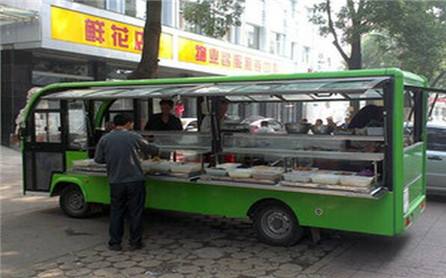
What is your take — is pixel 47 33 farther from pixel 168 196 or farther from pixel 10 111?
pixel 168 196

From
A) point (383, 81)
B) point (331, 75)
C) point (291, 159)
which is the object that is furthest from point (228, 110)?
point (383, 81)

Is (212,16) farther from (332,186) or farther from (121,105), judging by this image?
(332,186)

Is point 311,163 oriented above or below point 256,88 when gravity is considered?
below

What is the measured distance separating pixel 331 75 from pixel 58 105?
429 cm

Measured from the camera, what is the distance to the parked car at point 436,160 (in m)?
8.78

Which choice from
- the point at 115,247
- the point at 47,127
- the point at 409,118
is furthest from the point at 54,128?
A: the point at 409,118

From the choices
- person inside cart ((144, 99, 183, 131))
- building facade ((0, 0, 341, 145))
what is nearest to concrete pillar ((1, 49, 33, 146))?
building facade ((0, 0, 341, 145))

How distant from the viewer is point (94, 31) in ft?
52.2

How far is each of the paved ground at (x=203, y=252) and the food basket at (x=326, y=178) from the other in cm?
87

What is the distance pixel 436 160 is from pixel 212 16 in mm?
6047

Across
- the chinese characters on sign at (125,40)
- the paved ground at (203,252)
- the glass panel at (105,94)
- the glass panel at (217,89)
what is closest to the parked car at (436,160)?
the paved ground at (203,252)

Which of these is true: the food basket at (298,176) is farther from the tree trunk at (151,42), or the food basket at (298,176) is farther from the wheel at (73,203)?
the tree trunk at (151,42)

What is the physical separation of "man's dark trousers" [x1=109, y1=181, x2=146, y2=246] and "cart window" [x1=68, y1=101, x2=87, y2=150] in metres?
2.05

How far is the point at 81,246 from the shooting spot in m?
6.16
